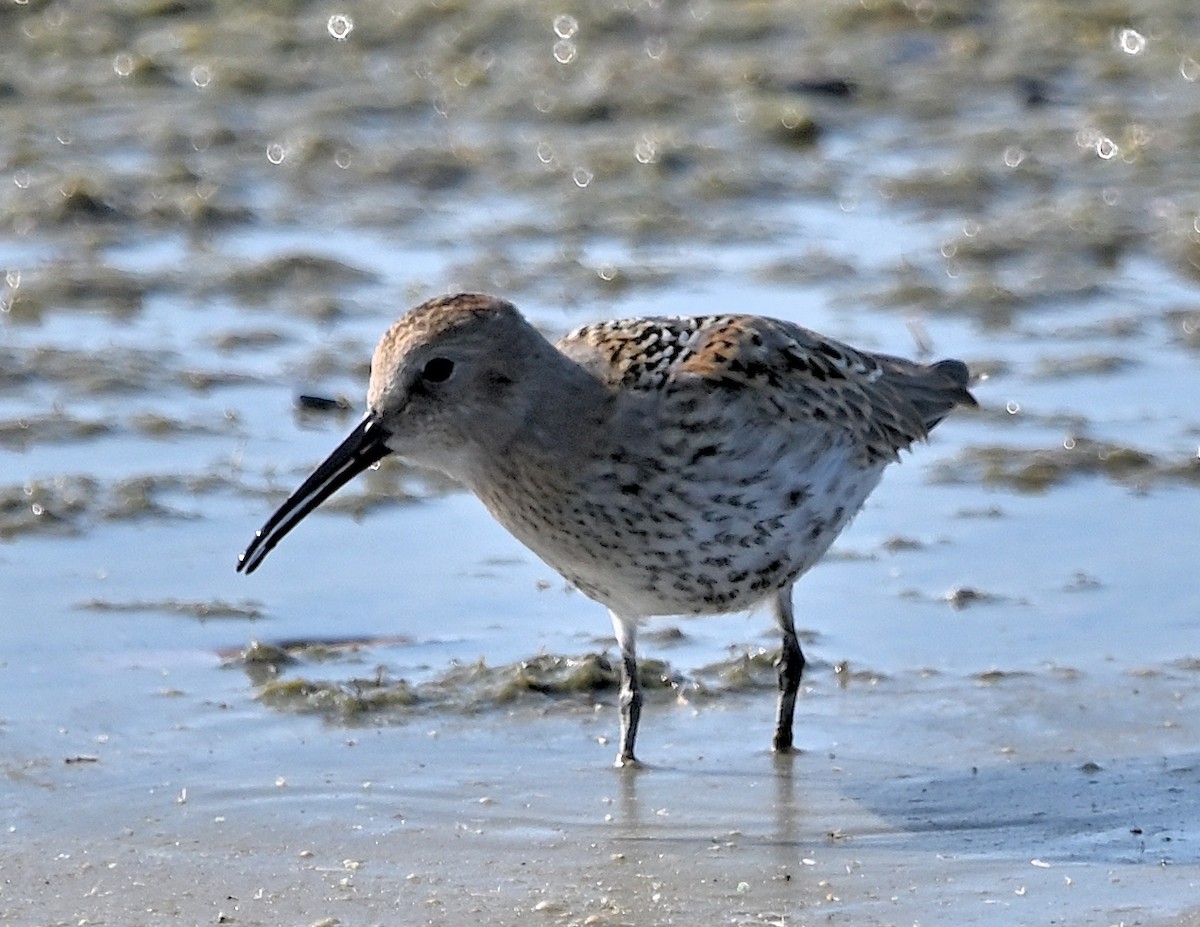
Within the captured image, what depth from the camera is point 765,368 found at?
616 centimetres

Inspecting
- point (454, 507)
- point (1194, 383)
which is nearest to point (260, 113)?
point (454, 507)

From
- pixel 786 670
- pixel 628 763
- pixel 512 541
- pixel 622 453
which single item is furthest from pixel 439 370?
pixel 512 541

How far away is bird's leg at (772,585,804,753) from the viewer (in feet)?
19.9

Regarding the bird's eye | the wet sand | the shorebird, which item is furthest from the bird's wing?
the wet sand

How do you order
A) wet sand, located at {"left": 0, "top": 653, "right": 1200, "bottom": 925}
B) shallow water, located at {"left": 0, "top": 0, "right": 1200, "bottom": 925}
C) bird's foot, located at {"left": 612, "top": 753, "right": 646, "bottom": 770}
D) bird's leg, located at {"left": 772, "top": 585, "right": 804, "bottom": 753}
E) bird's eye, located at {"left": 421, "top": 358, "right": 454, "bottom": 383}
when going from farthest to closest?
bird's leg, located at {"left": 772, "top": 585, "right": 804, "bottom": 753} < bird's foot, located at {"left": 612, "top": 753, "right": 646, "bottom": 770} < bird's eye, located at {"left": 421, "top": 358, "right": 454, "bottom": 383} < shallow water, located at {"left": 0, "top": 0, "right": 1200, "bottom": 925} < wet sand, located at {"left": 0, "top": 653, "right": 1200, "bottom": 925}

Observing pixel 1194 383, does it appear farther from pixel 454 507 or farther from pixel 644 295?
pixel 454 507

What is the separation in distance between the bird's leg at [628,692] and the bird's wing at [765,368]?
67cm

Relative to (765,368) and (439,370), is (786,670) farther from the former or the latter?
(439,370)

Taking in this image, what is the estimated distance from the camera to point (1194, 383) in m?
8.58

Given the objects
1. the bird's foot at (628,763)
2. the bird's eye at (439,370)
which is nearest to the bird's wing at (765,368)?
the bird's eye at (439,370)

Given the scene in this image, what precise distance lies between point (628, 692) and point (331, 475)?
991mm

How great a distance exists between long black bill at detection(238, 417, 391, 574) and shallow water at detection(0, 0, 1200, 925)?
531 millimetres

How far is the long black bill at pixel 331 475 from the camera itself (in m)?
5.68

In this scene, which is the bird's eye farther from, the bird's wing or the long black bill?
the bird's wing
